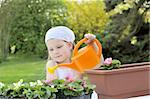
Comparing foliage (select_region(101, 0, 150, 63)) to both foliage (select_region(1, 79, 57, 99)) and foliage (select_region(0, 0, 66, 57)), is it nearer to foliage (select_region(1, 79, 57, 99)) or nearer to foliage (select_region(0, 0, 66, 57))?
foliage (select_region(0, 0, 66, 57))

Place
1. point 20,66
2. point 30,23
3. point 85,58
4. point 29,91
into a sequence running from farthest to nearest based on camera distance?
point 30,23 → point 20,66 → point 85,58 → point 29,91

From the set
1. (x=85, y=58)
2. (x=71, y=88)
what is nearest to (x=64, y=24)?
(x=85, y=58)

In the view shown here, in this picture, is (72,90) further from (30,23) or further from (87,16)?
(87,16)

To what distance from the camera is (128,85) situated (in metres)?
1.97

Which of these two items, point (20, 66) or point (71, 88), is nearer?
point (71, 88)

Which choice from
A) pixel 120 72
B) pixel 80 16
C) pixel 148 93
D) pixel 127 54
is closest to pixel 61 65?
pixel 120 72

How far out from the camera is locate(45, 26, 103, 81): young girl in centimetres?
141

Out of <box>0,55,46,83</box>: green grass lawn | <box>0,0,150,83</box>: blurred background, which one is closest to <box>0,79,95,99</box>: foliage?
<box>0,0,150,83</box>: blurred background

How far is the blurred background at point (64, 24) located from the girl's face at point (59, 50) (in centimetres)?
143

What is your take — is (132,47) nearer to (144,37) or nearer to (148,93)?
(144,37)

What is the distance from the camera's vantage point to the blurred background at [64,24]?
11.2ft

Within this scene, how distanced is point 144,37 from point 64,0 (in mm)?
1240

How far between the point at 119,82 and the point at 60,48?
0.59 m

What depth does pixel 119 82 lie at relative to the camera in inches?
75.4
